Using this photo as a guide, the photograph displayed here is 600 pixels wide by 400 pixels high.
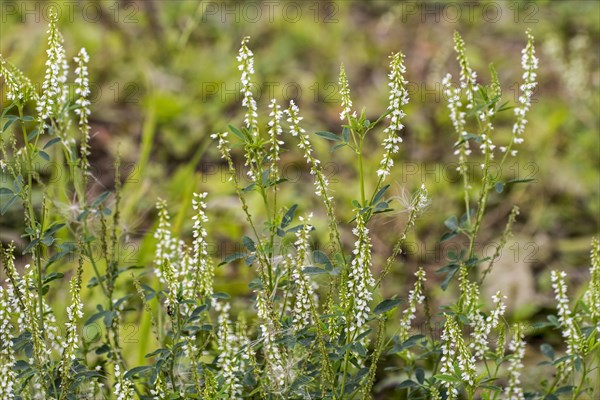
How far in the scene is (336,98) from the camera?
5434 mm

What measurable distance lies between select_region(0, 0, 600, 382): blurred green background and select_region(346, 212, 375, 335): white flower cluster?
1574 millimetres

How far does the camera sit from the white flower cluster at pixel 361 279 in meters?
1.89

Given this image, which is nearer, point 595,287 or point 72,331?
point 72,331

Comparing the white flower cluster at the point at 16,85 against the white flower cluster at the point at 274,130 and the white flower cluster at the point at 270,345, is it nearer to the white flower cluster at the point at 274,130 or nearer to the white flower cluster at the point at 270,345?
the white flower cluster at the point at 274,130

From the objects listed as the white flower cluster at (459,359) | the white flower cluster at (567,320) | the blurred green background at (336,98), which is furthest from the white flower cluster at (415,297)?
the blurred green background at (336,98)

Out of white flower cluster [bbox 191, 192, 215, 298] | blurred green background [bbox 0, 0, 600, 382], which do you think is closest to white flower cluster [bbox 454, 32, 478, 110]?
white flower cluster [bbox 191, 192, 215, 298]

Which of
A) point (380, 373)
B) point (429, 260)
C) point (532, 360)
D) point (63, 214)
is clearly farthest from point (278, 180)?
point (429, 260)

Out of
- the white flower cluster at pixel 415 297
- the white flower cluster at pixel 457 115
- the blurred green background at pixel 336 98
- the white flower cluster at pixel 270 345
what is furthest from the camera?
the blurred green background at pixel 336 98

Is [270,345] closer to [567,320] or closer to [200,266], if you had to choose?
[200,266]

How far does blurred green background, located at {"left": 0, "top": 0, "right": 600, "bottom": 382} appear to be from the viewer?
4.30m

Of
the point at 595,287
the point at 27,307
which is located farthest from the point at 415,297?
the point at 27,307

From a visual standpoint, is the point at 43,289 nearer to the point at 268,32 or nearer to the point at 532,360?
the point at 532,360

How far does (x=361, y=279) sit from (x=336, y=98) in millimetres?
3611

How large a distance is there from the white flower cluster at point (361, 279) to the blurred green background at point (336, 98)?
157 cm
